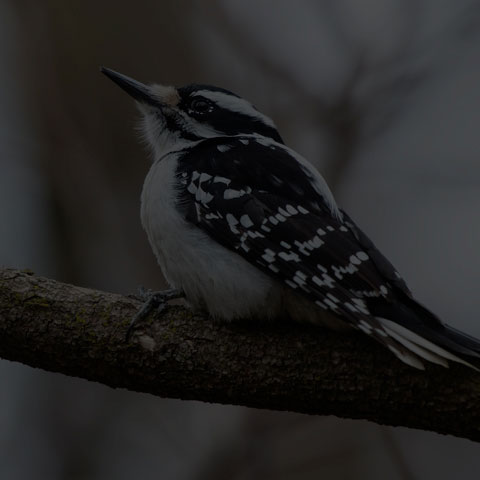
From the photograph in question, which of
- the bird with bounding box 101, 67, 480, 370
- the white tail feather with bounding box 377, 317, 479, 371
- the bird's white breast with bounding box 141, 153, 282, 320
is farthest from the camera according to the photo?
the bird's white breast with bounding box 141, 153, 282, 320

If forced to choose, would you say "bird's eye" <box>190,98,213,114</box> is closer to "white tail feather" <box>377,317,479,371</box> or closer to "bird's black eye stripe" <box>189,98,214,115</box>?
"bird's black eye stripe" <box>189,98,214,115</box>

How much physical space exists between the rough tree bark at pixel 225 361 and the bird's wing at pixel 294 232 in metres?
0.14

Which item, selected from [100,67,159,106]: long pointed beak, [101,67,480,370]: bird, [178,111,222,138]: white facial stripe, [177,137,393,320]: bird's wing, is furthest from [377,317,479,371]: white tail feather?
[100,67,159,106]: long pointed beak

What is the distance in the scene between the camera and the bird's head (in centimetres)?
405

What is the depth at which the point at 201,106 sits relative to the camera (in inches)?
160

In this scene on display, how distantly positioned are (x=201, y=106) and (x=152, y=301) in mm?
1282

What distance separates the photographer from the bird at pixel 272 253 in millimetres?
2846

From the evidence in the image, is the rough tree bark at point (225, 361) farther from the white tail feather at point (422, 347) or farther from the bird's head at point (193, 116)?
the bird's head at point (193, 116)

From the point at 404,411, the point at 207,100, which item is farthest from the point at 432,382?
the point at 207,100

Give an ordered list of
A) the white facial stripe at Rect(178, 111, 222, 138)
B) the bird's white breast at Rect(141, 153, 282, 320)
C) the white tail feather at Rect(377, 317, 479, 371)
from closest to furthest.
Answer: the white tail feather at Rect(377, 317, 479, 371) < the bird's white breast at Rect(141, 153, 282, 320) < the white facial stripe at Rect(178, 111, 222, 138)

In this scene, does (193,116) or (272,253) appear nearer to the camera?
(272,253)

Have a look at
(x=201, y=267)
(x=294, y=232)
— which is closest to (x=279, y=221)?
(x=294, y=232)

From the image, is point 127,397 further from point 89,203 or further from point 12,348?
point 12,348

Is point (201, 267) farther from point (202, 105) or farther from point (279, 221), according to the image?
point (202, 105)
